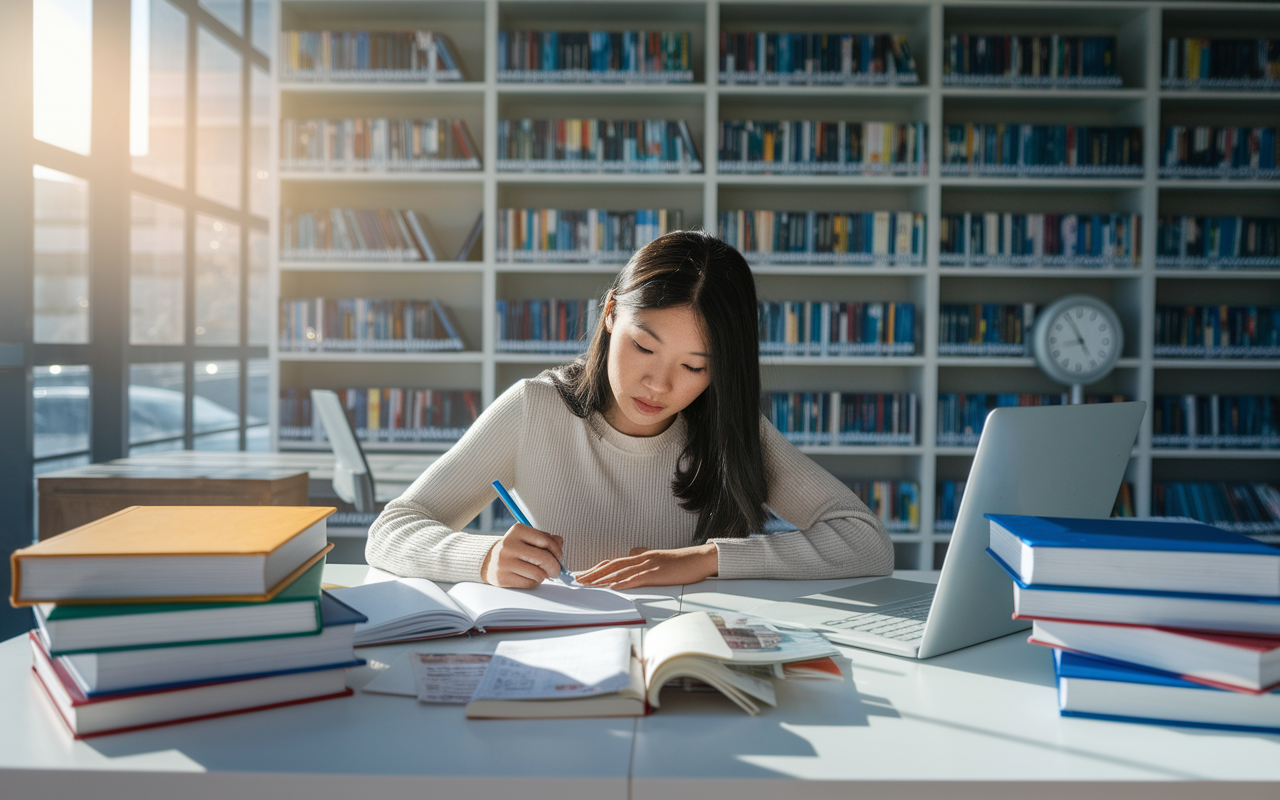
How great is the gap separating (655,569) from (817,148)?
8.01ft

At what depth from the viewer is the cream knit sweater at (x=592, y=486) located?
1299 millimetres

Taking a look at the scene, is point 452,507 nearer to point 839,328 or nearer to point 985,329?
point 839,328

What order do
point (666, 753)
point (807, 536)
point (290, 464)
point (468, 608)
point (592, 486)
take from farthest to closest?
point (290, 464)
point (592, 486)
point (807, 536)
point (468, 608)
point (666, 753)

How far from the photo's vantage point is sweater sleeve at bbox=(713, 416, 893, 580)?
1.17m

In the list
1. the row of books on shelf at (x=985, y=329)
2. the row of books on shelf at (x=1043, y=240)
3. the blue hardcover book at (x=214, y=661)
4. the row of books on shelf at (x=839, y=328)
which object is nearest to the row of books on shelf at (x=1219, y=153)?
the row of books on shelf at (x=1043, y=240)

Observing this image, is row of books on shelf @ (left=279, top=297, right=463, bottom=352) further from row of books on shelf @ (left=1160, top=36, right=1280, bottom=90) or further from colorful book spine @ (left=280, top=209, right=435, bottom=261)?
row of books on shelf @ (left=1160, top=36, right=1280, bottom=90)

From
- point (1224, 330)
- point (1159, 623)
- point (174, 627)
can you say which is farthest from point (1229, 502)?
point (174, 627)

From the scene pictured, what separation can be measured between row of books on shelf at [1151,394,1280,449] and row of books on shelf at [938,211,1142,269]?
61cm

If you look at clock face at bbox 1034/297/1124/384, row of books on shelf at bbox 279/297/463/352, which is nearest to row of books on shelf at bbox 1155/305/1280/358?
clock face at bbox 1034/297/1124/384

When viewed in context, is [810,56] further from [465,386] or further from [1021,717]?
[1021,717]

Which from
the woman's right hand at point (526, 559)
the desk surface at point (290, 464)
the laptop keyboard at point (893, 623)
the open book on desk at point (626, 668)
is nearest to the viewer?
the open book on desk at point (626, 668)

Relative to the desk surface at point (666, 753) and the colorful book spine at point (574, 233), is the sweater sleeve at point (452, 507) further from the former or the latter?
the colorful book spine at point (574, 233)

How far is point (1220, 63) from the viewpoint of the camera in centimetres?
310

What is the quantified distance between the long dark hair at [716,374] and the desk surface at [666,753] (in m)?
0.66
